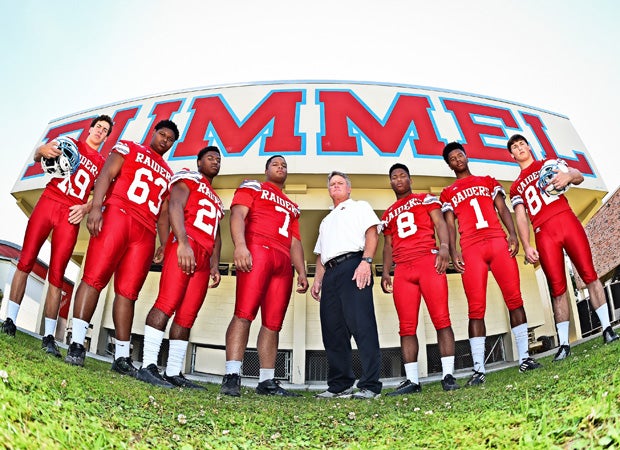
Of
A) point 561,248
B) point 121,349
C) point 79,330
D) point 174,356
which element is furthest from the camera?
point 561,248

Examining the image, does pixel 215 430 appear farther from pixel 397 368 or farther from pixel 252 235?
pixel 397 368

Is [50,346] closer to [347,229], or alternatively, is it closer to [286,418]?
[286,418]

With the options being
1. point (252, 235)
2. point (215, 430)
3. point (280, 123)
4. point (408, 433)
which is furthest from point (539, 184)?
point (280, 123)

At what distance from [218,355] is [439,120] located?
861 centimetres

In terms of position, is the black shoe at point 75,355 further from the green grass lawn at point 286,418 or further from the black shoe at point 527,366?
the black shoe at point 527,366

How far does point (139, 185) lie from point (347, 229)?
2235 mm

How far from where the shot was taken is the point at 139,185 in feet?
14.3

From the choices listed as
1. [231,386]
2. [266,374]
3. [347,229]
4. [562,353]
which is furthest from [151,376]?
[562,353]

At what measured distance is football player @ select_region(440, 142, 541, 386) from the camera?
468cm

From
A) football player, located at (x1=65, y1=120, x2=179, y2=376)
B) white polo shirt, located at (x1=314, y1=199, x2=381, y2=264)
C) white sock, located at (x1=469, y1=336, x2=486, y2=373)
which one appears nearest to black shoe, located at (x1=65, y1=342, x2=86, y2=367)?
football player, located at (x1=65, y1=120, x2=179, y2=376)

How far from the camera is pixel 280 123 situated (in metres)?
9.92

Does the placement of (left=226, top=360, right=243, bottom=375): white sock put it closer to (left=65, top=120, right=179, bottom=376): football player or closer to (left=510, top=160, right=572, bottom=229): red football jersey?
(left=65, top=120, right=179, bottom=376): football player

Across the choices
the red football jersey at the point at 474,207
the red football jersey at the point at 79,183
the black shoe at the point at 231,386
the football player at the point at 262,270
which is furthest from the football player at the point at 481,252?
the red football jersey at the point at 79,183

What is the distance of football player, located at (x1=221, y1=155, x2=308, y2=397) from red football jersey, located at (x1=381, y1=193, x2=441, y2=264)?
118cm
